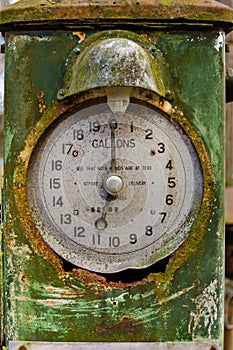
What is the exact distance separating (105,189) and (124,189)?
0.04 metres

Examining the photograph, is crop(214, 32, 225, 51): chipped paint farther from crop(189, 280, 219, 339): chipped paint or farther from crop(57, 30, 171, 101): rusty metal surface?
crop(189, 280, 219, 339): chipped paint

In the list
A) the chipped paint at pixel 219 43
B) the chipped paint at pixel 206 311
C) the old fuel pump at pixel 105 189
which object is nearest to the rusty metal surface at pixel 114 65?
the old fuel pump at pixel 105 189

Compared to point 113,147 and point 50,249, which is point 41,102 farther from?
point 50,249

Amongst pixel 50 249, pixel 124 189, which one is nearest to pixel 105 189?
pixel 124 189

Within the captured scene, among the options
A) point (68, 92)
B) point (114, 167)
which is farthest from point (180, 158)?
point (68, 92)

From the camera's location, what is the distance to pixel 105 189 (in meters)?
1.26

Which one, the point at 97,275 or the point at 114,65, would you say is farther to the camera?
the point at 97,275

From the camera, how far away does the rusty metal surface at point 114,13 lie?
1.26 metres

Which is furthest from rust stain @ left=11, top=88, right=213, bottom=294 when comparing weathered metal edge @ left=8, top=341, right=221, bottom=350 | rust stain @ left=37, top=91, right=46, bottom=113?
weathered metal edge @ left=8, top=341, right=221, bottom=350

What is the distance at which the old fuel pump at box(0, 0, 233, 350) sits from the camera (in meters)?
1.26

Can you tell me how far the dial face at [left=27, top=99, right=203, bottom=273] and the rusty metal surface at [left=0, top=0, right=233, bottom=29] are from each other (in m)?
0.17

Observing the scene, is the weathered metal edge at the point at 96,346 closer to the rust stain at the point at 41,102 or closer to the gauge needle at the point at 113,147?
the gauge needle at the point at 113,147

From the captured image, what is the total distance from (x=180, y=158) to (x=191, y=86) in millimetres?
145

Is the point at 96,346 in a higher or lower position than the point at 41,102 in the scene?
lower
